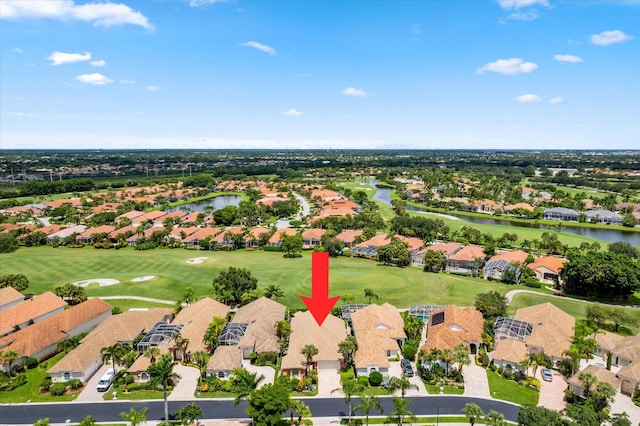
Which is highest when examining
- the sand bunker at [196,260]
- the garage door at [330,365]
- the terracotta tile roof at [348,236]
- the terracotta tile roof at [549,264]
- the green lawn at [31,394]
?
the terracotta tile roof at [348,236]

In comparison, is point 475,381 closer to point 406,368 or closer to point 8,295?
point 406,368

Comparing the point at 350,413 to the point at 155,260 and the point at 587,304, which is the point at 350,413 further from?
the point at 155,260

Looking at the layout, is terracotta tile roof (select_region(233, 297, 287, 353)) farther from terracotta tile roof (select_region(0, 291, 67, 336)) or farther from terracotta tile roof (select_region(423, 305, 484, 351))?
terracotta tile roof (select_region(0, 291, 67, 336))

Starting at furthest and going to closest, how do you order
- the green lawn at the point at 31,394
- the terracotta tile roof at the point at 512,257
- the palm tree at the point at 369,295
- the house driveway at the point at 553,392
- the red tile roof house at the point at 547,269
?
the terracotta tile roof at the point at 512,257 < the red tile roof house at the point at 547,269 < the palm tree at the point at 369,295 < the green lawn at the point at 31,394 < the house driveway at the point at 553,392

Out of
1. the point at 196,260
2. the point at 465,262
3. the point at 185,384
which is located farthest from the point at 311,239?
the point at 185,384

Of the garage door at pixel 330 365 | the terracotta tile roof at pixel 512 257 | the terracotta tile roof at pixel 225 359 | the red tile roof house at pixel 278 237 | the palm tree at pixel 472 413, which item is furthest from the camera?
the red tile roof house at pixel 278 237

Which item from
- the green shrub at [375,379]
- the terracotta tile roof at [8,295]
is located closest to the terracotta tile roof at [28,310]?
the terracotta tile roof at [8,295]

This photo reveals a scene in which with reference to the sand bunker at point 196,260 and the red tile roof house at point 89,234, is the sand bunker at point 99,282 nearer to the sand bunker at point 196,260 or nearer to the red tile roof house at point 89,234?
the sand bunker at point 196,260
